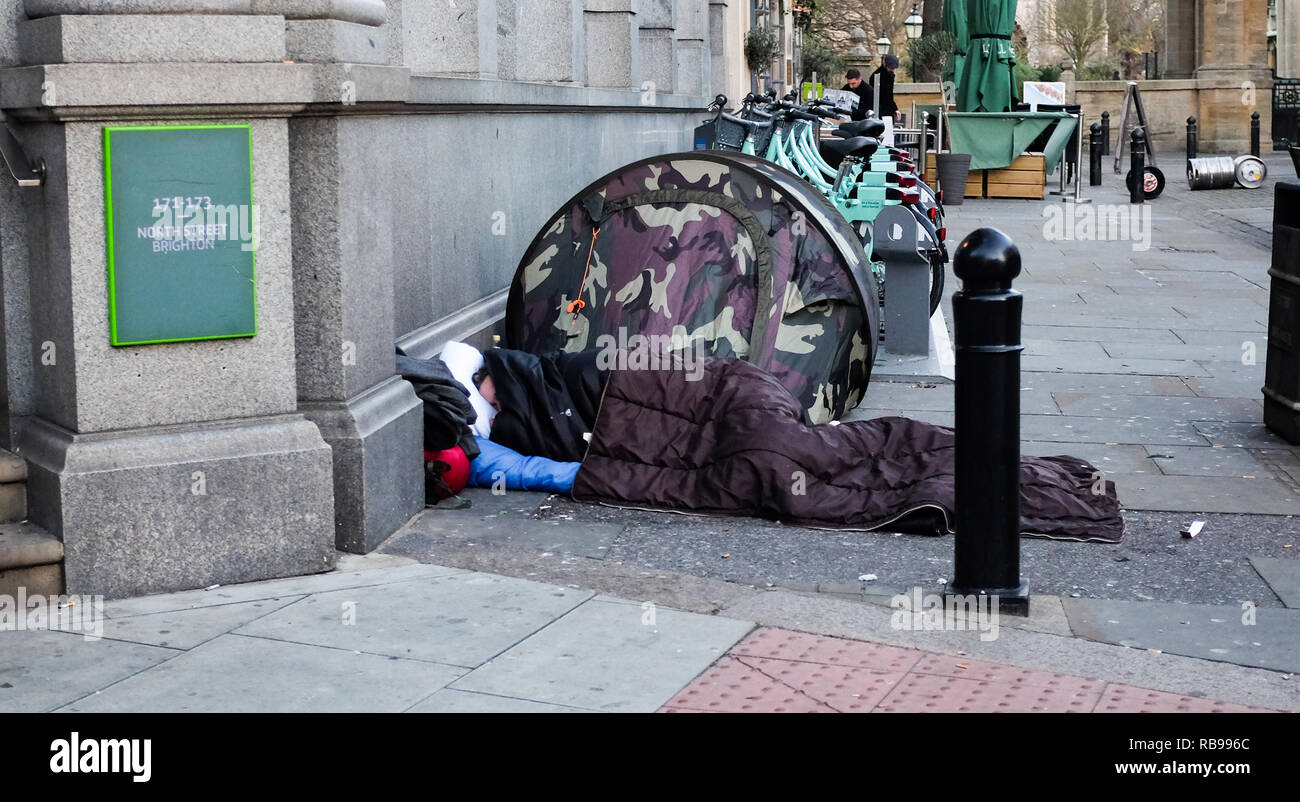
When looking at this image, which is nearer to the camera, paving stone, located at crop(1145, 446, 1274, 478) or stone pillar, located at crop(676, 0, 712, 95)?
paving stone, located at crop(1145, 446, 1274, 478)

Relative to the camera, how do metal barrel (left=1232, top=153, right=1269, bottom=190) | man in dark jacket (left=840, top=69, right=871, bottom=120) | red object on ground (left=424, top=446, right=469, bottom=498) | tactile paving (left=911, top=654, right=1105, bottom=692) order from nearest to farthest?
tactile paving (left=911, top=654, right=1105, bottom=692)
red object on ground (left=424, top=446, right=469, bottom=498)
man in dark jacket (left=840, top=69, right=871, bottom=120)
metal barrel (left=1232, top=153, right=1269, bottom=190)

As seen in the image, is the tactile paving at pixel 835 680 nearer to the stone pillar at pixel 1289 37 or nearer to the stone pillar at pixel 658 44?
the stone pillar at pixel 658 44

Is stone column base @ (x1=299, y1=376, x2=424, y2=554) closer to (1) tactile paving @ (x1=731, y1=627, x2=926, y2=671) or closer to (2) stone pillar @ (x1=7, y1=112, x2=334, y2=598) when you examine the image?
(2) stone pillar @ (x1=7, y1=112, x2=334, y2=598)

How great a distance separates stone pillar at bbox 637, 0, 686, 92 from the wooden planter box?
869 centimetres

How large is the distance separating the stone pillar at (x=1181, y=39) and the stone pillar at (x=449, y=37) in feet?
132

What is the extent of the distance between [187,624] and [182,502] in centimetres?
50

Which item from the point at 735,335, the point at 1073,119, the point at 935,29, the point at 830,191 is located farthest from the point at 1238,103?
the point at 735,335

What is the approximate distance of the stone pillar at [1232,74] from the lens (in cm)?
3953

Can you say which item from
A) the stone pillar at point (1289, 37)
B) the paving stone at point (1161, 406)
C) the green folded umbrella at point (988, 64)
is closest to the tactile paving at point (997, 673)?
the paving stone at point (1161, 406)

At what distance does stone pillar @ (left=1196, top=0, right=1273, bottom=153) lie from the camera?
39.5 meters

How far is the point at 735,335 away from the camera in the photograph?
7.32 m

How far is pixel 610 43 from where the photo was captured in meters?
13.6

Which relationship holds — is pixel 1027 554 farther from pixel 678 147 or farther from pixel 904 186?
pixel 678 147

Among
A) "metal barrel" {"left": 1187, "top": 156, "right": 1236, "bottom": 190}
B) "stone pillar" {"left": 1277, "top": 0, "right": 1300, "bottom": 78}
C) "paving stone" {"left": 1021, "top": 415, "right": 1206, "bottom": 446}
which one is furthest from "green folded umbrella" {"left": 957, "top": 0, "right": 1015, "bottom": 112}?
"stone pillar" {"left": 1277, "top": 0, "right": 1300, "bottom": 78}
